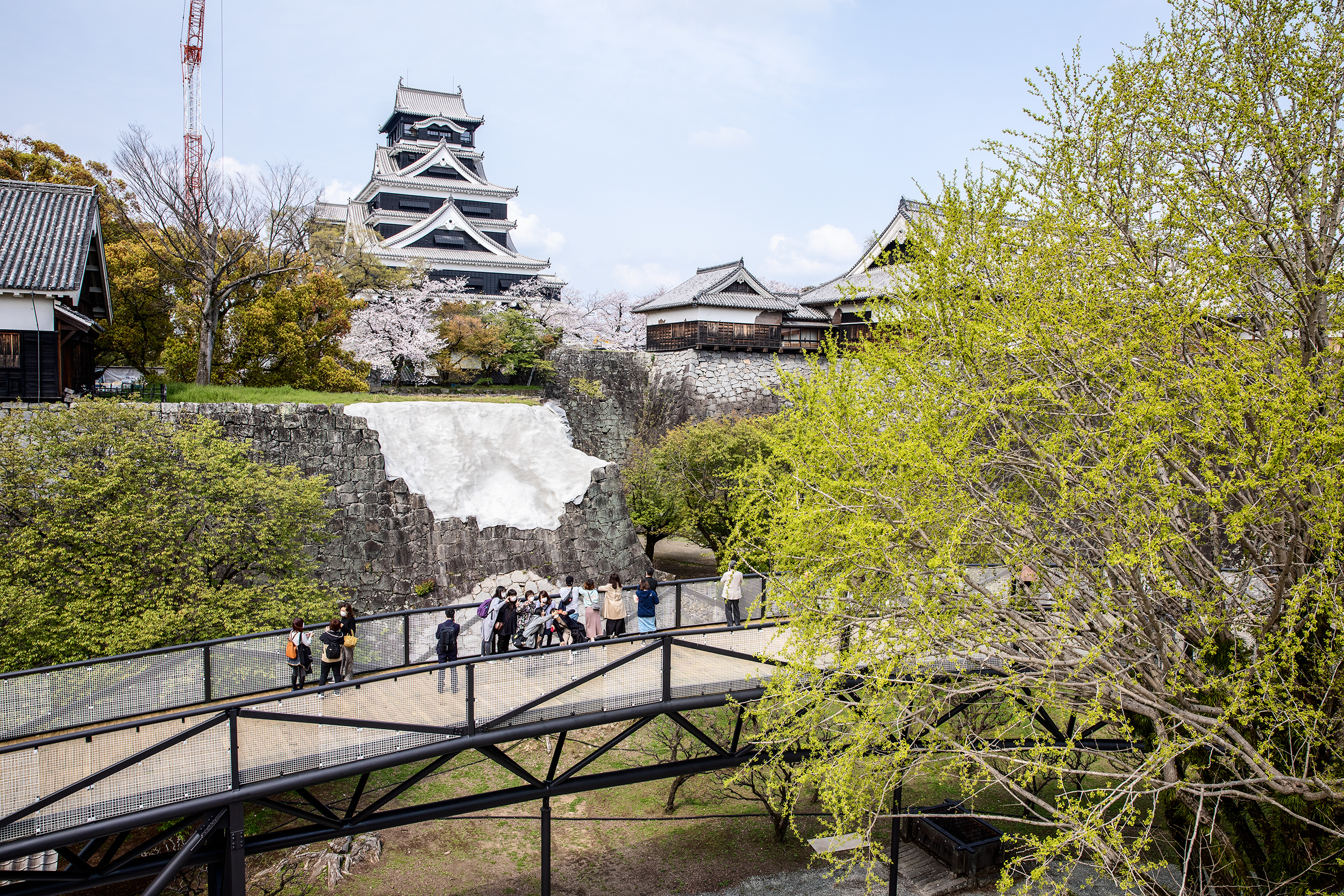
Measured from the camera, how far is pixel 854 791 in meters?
8.32

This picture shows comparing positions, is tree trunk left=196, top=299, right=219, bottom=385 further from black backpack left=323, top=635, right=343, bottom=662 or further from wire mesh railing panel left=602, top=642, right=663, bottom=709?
wire mesh railing panel left=602, top=642, right=663, bottom=709

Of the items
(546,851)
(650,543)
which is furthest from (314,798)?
(650,543)

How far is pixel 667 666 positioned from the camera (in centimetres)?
1018

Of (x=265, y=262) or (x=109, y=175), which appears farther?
(x=109, y=175)

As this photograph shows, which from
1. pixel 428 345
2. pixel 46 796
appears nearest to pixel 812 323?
pixel 428 345

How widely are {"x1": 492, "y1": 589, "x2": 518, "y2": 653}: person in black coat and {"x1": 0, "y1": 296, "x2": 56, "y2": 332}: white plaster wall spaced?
13.7 metres

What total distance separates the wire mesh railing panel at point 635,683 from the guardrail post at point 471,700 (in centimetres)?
158

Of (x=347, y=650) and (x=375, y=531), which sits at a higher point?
(x=347, y=650)

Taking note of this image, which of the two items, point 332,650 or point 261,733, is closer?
point 261,733

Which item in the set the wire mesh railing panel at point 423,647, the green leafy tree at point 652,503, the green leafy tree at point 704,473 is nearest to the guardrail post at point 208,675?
the wire mesh railing panel at point 423,647

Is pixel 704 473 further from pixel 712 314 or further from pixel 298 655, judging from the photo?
pixel 298 655

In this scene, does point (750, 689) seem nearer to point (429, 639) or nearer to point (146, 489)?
point (429, 639)

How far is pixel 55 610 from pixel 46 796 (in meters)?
6.97

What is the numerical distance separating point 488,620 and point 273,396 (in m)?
13.2
